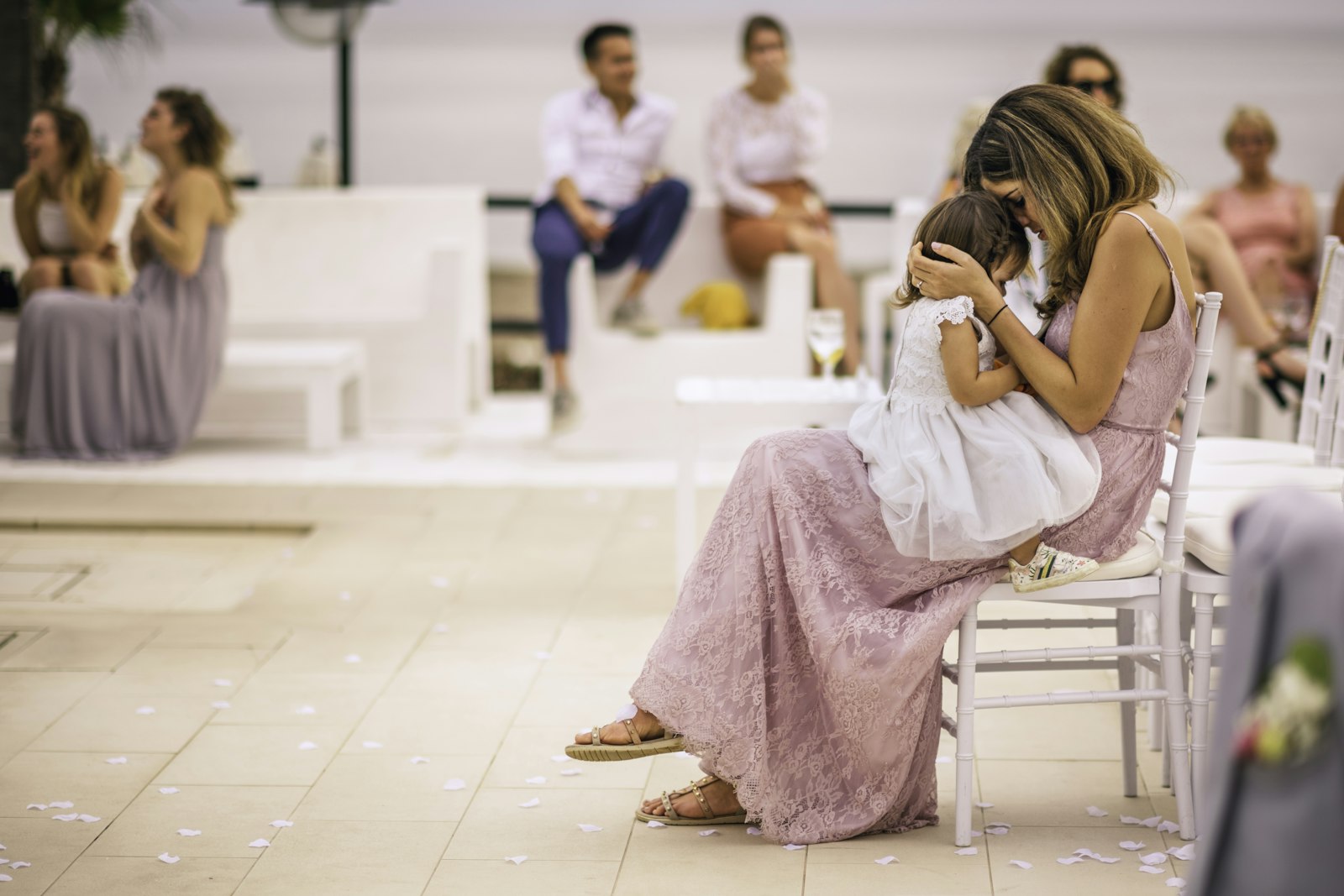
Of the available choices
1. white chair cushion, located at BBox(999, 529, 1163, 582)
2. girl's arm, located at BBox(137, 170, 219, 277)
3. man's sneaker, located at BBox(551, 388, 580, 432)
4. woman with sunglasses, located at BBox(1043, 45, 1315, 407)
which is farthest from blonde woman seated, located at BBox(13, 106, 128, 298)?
white chair cushion, located at BBox(999, 529, 1163, 582)

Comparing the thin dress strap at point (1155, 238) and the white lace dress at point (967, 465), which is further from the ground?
the thin dress strap at point (1155, 238)

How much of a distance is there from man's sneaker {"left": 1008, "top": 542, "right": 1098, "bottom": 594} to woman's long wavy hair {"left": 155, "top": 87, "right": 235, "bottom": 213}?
4264 millimetres

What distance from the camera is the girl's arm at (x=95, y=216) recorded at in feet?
19.6

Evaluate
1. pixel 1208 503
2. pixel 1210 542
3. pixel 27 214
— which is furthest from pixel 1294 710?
pixel 27 214

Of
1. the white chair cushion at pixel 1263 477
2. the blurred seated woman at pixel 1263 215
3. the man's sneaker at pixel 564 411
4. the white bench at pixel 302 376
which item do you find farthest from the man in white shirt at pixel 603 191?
the white chair cushion at pixel 1263 477

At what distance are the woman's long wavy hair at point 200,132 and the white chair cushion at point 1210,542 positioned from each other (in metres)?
4.30

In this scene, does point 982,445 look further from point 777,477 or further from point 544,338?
point 544,338

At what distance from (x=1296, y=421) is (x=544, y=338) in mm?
2672

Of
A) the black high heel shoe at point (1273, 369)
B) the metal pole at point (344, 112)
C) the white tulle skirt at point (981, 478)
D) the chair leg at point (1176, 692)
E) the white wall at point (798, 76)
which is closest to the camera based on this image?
the white tulle skirt at point (981, 478)

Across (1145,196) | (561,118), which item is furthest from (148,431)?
(1145,196)

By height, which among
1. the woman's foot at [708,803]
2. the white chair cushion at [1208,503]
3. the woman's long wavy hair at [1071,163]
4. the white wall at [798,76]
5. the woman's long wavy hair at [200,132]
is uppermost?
the white wall at [798,76]

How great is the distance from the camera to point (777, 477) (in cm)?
→ 257

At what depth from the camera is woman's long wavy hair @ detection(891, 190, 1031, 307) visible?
2529 millimetres

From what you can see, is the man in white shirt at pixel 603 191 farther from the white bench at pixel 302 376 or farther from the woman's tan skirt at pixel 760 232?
the white bench at pixel 302 376
